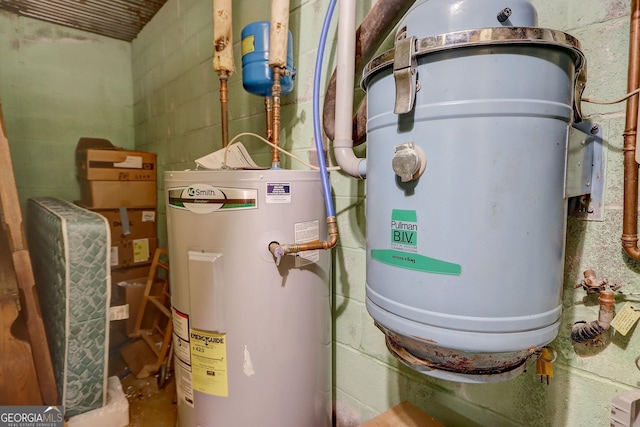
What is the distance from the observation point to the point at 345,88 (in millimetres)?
911

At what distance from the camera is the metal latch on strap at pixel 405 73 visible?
0.58 meters

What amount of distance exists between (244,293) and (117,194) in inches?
72.1

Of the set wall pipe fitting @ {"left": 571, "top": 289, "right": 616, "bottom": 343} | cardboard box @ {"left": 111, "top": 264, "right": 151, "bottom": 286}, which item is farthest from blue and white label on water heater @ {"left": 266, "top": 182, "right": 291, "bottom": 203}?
cardboard box @ {"left": 111, "top": 264, "right": 151, "bottom": 286}

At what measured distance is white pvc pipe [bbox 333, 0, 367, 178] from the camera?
0.91 m

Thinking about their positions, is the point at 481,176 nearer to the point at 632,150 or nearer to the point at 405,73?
the point at 405,73

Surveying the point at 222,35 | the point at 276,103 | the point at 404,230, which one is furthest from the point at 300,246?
the point at 222,35

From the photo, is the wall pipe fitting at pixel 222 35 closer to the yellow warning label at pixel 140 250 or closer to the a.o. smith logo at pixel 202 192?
the a.o. smith logo at pixel 202 192

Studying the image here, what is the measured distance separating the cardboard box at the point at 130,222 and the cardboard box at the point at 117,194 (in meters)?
0.04

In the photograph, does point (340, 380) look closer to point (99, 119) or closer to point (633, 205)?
point (633, 205)

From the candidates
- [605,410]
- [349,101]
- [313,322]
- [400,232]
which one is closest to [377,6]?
[349,101]

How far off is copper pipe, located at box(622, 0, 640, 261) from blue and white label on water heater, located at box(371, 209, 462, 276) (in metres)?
0.35

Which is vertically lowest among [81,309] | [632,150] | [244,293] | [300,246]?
[81,309]

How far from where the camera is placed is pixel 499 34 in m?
0.52

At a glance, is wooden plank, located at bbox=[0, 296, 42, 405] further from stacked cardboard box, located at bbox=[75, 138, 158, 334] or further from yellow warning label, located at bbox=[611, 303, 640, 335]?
yellow warning label, located at bbox=[611, 303, 640, 335]
